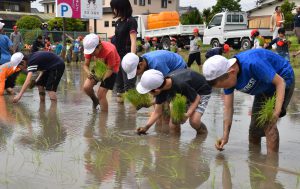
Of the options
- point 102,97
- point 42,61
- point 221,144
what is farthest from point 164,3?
point 221,144

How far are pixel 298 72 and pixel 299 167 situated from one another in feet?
37.5

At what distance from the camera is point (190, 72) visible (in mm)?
5680

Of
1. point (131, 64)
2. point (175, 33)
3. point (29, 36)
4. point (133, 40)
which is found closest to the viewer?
point (131, 64)

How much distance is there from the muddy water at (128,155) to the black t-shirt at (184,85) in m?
0.48

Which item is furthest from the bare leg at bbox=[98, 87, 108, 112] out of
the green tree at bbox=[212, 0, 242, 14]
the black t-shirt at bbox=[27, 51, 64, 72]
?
the green tree at bbox=[212, 0, 242, 14]

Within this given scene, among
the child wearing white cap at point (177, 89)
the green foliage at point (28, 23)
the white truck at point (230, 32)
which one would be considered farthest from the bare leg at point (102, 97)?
the green foliage at point (28, 23)

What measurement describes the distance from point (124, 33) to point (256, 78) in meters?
4.14

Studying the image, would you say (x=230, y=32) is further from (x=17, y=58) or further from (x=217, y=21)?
(x=17, y=58)

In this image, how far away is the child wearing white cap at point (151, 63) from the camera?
5699mm

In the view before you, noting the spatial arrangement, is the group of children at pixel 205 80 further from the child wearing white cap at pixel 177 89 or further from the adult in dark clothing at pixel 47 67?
the adult in dark clothing at pixel 47 67

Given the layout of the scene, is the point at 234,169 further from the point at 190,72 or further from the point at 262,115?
the point at 190,72

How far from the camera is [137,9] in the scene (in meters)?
67.9

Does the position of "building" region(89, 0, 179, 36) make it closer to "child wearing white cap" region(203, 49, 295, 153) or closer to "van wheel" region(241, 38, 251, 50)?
"van wheel" region(241, 38, 251, 50)

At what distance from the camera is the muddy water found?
387cm
